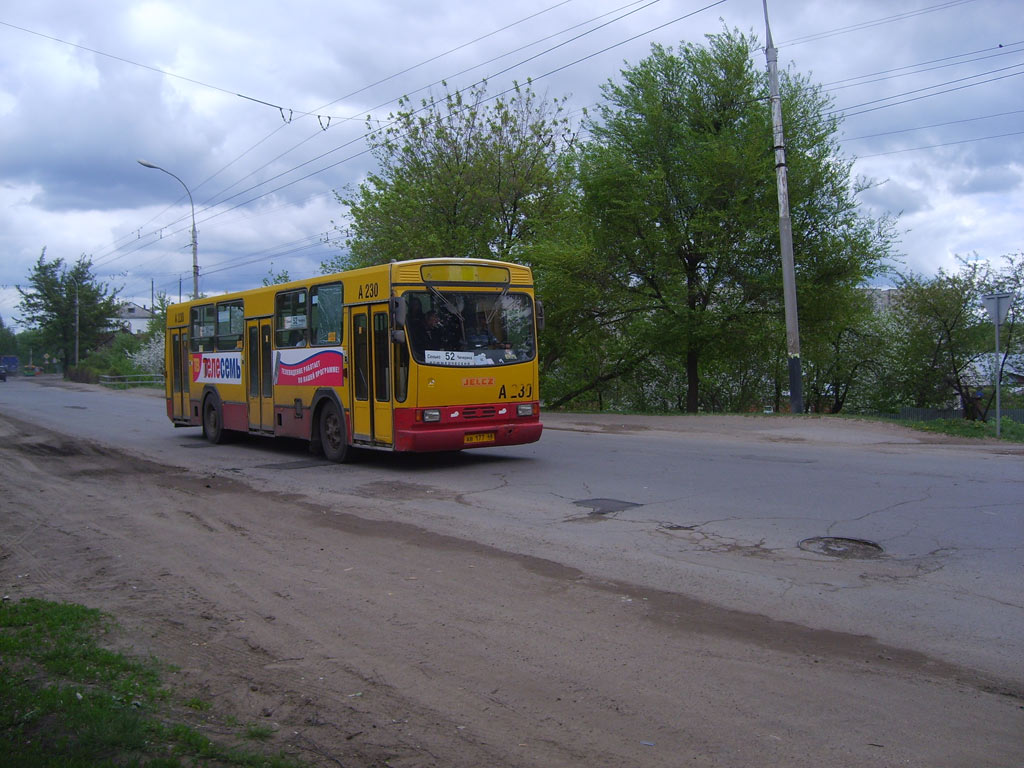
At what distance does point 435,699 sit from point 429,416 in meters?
7.95

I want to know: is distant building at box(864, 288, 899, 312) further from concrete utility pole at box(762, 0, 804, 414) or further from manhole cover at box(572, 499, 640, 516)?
manhole cover at box(572, 499, 640, 516)

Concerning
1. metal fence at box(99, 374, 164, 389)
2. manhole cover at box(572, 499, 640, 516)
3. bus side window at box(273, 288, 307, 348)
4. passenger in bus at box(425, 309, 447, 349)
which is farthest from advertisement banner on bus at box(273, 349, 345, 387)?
metal fence at box(99, 374, 164, 389)

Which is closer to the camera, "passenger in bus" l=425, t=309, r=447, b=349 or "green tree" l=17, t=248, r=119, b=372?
"passenger in bus" l=425, t=309, r=447, b=349

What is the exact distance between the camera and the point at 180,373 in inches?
771

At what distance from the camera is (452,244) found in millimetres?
31062

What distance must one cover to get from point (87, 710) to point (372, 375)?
28.8 feet

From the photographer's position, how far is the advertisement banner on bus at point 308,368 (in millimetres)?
13445

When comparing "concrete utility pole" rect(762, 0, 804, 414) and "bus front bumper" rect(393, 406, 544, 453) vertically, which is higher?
"concrete utility pole" rect(762, 0, 804, 414)

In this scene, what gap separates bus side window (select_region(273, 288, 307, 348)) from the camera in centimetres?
1449

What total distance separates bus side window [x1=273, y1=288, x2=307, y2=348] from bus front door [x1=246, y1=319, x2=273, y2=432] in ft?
1.29

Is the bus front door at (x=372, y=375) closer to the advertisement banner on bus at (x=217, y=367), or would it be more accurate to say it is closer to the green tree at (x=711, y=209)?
the advertisement banner on bus at (x=217, y=367)

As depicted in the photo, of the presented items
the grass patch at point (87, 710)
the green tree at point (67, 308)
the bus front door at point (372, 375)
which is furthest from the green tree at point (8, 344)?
the grass patch at point (87, 710)

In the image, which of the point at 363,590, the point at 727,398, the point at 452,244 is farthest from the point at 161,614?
the point at 727,398

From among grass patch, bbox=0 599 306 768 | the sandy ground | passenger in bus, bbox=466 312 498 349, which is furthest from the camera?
passenger in bus, bbox=466 312 498 349
